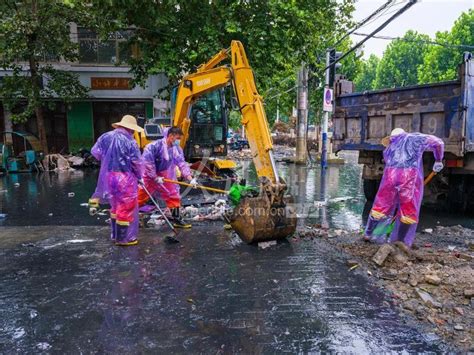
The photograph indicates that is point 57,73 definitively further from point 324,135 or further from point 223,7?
point 324,135

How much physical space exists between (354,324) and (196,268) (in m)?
1.92

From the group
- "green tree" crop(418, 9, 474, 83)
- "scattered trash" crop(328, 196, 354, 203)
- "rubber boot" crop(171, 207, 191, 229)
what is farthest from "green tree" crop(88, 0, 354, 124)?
"green tree" crop(418, 9, 474, 83)

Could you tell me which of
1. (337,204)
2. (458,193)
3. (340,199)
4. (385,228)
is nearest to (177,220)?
(385,228)

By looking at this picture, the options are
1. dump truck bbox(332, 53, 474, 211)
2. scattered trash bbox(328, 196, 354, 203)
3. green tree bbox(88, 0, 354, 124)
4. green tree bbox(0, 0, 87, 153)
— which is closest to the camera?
dump truck bbox(332, 53, 474, 211)

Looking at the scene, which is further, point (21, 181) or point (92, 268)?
point (21, 181)

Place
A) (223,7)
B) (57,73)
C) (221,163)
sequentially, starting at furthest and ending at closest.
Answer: (57,73) < (223,7) < (221,163)

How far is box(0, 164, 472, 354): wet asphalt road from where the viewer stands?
3.00m

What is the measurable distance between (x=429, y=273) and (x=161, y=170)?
4.19 metres

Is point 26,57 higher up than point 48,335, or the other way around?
point 26,57

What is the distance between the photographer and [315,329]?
3168mm

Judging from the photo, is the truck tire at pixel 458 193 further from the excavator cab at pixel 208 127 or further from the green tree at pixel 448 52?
the green tree at pixel 448 52

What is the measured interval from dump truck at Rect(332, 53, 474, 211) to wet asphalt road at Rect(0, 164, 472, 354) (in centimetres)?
300

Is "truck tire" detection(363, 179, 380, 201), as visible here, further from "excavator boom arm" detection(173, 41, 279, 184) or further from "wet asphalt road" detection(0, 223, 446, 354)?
"excavator boom arm" detection(173, 41, 279, 184)

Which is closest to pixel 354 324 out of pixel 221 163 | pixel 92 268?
pixel 92 268
